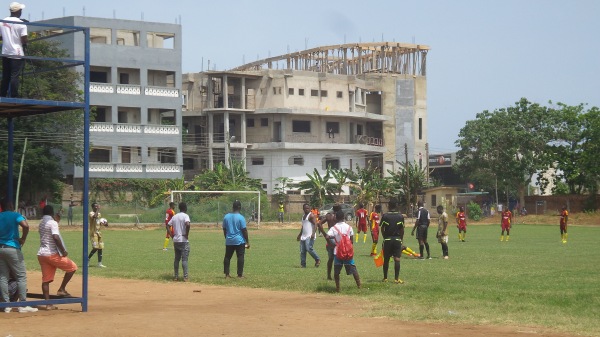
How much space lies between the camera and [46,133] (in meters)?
71.6

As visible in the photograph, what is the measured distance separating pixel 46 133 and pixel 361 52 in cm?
4309

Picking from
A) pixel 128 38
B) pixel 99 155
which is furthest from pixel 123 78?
pixel 99 155

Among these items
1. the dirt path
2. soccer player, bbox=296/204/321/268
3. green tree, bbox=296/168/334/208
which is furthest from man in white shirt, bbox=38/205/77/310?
green tree, bbox=296/168/334/208

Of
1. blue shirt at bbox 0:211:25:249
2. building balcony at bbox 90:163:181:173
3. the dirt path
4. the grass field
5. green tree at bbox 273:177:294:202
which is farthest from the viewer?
green tree at bbox 273:177:294:202

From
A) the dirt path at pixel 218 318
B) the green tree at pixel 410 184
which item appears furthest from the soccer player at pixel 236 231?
the green tree at pixel 410 184

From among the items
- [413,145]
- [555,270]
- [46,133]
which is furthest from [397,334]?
[413,145]

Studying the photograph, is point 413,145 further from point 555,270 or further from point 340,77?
point 555,270

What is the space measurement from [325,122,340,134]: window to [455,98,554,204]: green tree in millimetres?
13830

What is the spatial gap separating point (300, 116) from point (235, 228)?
7140cm

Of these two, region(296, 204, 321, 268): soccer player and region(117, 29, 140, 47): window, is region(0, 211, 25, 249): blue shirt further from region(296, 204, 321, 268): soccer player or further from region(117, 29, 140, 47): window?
region(117, 29, 140, 47): window

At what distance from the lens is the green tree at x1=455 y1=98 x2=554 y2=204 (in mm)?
95688

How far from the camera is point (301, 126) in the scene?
96562 millimetres

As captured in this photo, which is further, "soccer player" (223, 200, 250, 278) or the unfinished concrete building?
the unfinished concrete building

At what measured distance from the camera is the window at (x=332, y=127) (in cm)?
9842
